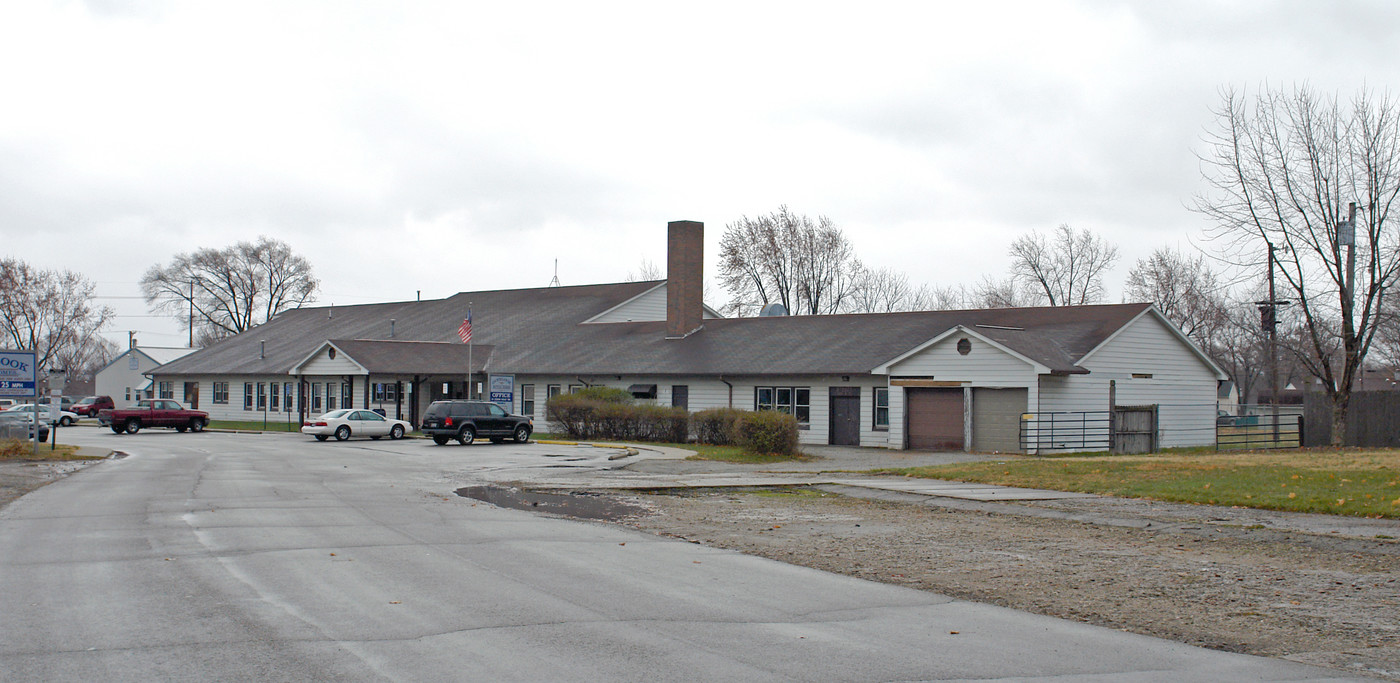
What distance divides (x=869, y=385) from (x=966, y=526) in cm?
2260

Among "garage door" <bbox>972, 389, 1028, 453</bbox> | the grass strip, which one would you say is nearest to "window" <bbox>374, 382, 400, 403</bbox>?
"garage door" <bbox>972, 389, 1028, 453</bbox>

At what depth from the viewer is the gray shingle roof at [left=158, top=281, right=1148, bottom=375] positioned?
38.2 m

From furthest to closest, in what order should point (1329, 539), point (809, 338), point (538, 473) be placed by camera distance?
point (809, 338) → point (538, 473) → point (1329, 539)

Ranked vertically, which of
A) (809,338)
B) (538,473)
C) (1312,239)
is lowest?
(538,473)

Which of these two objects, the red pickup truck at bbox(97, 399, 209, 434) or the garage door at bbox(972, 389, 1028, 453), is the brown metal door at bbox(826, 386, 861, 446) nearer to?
the garage door at bbox(972, 389, 1028, 453)

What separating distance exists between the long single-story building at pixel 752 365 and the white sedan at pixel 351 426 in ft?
12.7

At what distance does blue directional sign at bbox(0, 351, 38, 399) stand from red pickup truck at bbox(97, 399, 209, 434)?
19453 millimetres

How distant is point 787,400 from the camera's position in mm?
40000

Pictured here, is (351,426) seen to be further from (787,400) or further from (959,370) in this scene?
(959,370)

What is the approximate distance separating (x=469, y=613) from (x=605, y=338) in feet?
136

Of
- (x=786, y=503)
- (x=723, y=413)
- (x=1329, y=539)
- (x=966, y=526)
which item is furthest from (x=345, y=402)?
(x=1329, y=539)

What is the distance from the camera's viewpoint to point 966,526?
49.4 ft

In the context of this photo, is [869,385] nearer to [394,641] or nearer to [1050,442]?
[1050,442]

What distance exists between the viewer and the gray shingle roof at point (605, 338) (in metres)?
38.2
